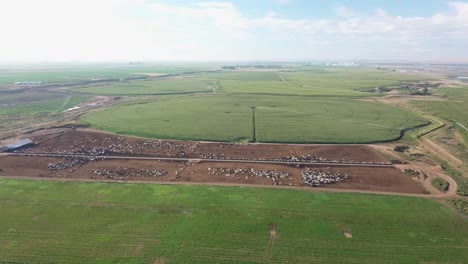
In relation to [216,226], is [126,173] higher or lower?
higher

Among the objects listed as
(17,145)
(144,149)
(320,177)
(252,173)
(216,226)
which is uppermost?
(17,145)

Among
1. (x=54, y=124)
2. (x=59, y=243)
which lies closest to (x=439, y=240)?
(x=59, y=243)

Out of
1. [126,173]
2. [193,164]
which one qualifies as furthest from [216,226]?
[126,173]

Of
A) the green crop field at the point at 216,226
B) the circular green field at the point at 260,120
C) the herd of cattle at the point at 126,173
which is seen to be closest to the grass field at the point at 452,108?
the circular green field at the point at 260,120

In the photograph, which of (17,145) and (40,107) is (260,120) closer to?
(17,145)

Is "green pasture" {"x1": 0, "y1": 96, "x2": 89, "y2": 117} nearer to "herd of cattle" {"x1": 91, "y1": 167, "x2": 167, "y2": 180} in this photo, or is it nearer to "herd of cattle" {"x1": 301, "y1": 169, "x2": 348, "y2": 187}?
"herd of cattle" {"x1": 91, "y1": 167, "x2": 167, "y2": 180}

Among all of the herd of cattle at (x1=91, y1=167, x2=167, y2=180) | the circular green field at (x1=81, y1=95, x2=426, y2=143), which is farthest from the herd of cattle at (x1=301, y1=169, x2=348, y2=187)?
the herd of cattle at (x1=91, y1=167, x2=167, y2=180)

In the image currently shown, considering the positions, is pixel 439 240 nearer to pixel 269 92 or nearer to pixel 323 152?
pixel 323 152
